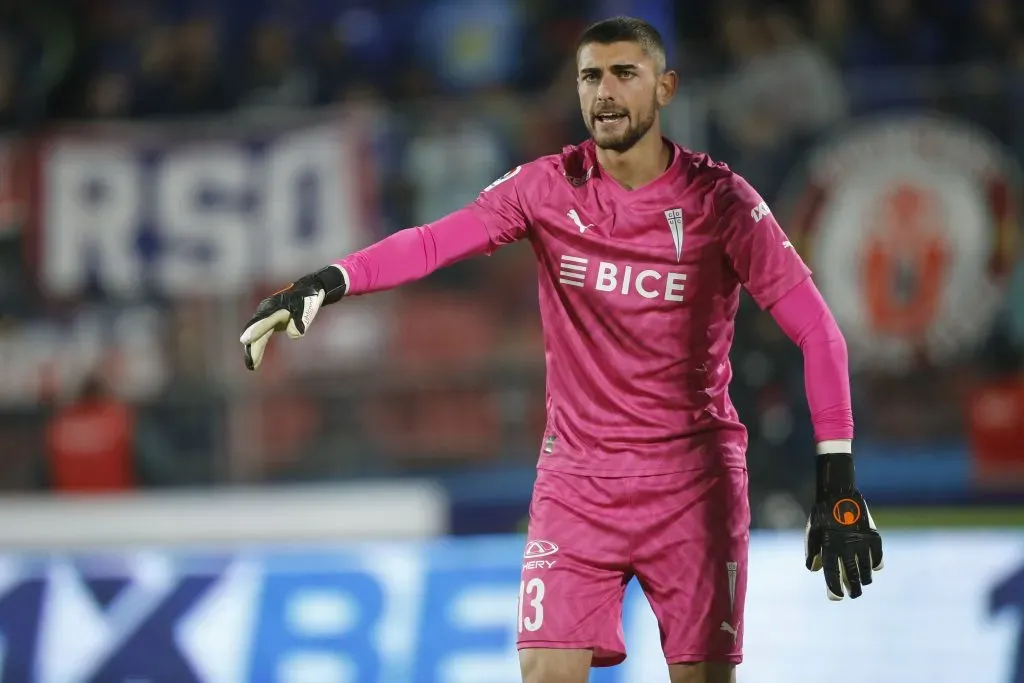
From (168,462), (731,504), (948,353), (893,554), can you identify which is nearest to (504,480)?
(168,462)

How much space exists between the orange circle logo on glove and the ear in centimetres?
118

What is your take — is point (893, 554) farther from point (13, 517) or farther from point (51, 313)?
point (51, 313)

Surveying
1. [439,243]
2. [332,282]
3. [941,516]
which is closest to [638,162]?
[439,243]

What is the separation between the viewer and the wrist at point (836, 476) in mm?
3723

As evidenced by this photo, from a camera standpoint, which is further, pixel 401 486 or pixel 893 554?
pixel 401 486

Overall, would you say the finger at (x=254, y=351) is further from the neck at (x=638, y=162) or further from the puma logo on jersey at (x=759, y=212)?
the puma logo on jersey at (x=759, y=212)

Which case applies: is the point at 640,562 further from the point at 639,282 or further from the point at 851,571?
the point at 639,282

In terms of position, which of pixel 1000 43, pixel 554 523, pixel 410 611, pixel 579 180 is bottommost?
pixel 410 611

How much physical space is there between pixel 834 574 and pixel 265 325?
152 centimetres

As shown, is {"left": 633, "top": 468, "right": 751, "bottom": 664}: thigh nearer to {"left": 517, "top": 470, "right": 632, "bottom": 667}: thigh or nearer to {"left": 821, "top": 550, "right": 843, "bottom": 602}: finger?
{"left": 517, "top": 470, "right": 632, "bottom": 667}: thigh

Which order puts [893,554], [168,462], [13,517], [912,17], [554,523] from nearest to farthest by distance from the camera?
[554,523], [893,554], [13,517], [168,462], [912,17]

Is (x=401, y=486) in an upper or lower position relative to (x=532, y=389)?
→ lower

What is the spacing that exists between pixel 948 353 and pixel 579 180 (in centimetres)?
517

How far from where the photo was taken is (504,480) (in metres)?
8.86
